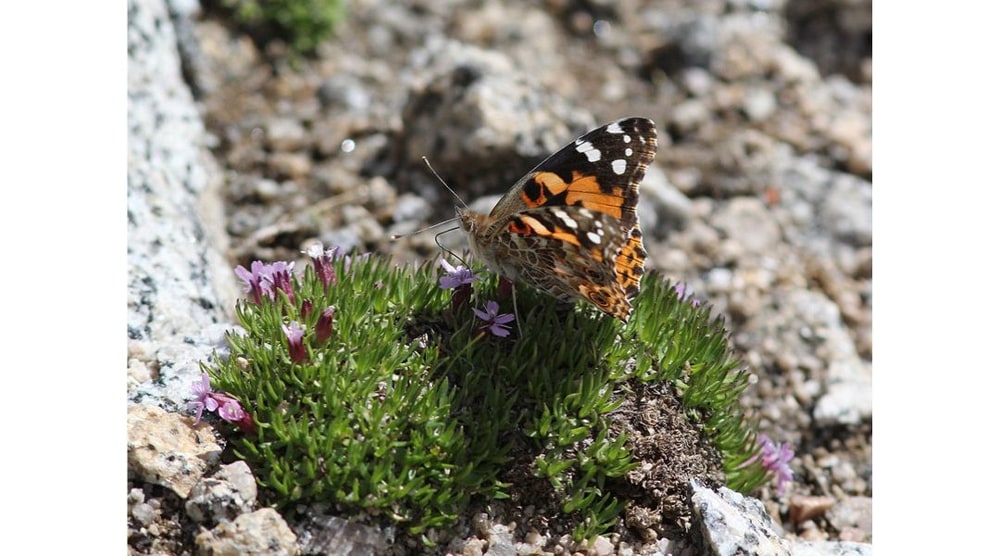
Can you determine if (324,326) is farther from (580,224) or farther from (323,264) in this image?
(580,224)

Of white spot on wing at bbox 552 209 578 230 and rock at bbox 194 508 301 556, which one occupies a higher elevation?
white spot on wing at bbox 552 209 578 230

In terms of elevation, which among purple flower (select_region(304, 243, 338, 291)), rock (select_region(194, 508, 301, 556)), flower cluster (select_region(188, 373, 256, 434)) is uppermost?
purple flower (select_region(304, 243, 338, 291))

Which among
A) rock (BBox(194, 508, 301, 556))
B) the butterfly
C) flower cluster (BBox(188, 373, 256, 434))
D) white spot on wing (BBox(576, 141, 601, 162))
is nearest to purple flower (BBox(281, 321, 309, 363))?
flower cluster (BBox(188, 373, 256, 434))

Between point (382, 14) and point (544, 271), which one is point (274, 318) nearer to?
point (544, 271)

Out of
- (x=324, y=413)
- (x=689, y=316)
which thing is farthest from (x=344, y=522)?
(x=689, y=316)

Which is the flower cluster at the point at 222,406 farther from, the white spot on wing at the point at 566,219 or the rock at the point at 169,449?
the white spot on wing at the point at 566,219

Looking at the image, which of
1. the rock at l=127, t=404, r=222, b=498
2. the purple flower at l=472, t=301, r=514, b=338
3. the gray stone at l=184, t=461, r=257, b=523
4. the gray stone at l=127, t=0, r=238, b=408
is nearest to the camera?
the gray stone at l=184, t=461, r=257, b=523

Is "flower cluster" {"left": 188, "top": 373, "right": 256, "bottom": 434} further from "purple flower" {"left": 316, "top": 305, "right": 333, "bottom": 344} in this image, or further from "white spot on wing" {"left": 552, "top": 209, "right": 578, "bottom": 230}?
"white spot on wing" {"left": 552, "top": 209, "right": 578, "bottom": 230}

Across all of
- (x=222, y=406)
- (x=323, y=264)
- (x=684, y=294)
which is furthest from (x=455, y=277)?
(x=684, y=294)
